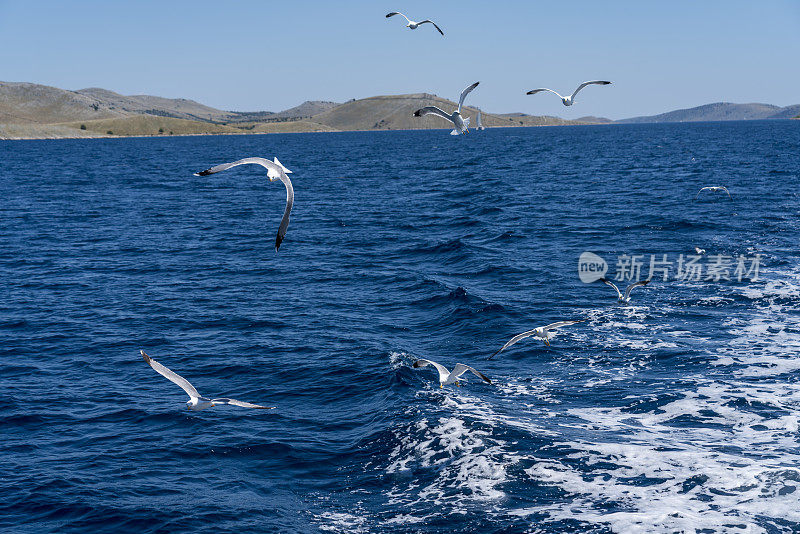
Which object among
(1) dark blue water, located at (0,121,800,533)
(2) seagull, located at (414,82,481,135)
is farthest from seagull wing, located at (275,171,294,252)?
(2) seagull, located at (414,82,481,135)

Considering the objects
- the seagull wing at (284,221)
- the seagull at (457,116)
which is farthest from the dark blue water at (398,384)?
the seagull at (457,116)

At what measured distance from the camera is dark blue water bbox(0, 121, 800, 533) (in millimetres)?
16750

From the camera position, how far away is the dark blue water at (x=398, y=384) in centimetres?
1675

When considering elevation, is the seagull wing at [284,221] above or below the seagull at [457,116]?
below

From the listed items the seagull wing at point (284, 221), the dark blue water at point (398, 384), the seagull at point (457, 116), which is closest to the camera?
the seagull wing at point (284, 221)

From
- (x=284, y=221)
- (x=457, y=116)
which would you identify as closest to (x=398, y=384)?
(x=457, y=116)

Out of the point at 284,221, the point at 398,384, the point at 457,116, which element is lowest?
the point at 398,384

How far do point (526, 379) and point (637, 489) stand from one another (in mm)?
7721

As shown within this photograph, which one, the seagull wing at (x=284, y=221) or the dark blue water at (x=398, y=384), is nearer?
the seagull wing at (x=284, y=221)

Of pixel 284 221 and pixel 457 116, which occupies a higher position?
pixel 457 116

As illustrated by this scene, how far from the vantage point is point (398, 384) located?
23750 mm

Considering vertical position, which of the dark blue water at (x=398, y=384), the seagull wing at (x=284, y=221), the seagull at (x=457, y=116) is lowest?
the dark blue water at (x=398, y=384)

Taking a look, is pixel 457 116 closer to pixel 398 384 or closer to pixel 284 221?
pixel 398 384

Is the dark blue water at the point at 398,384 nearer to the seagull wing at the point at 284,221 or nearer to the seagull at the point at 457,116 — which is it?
the seagull wing at the point at 284,221
